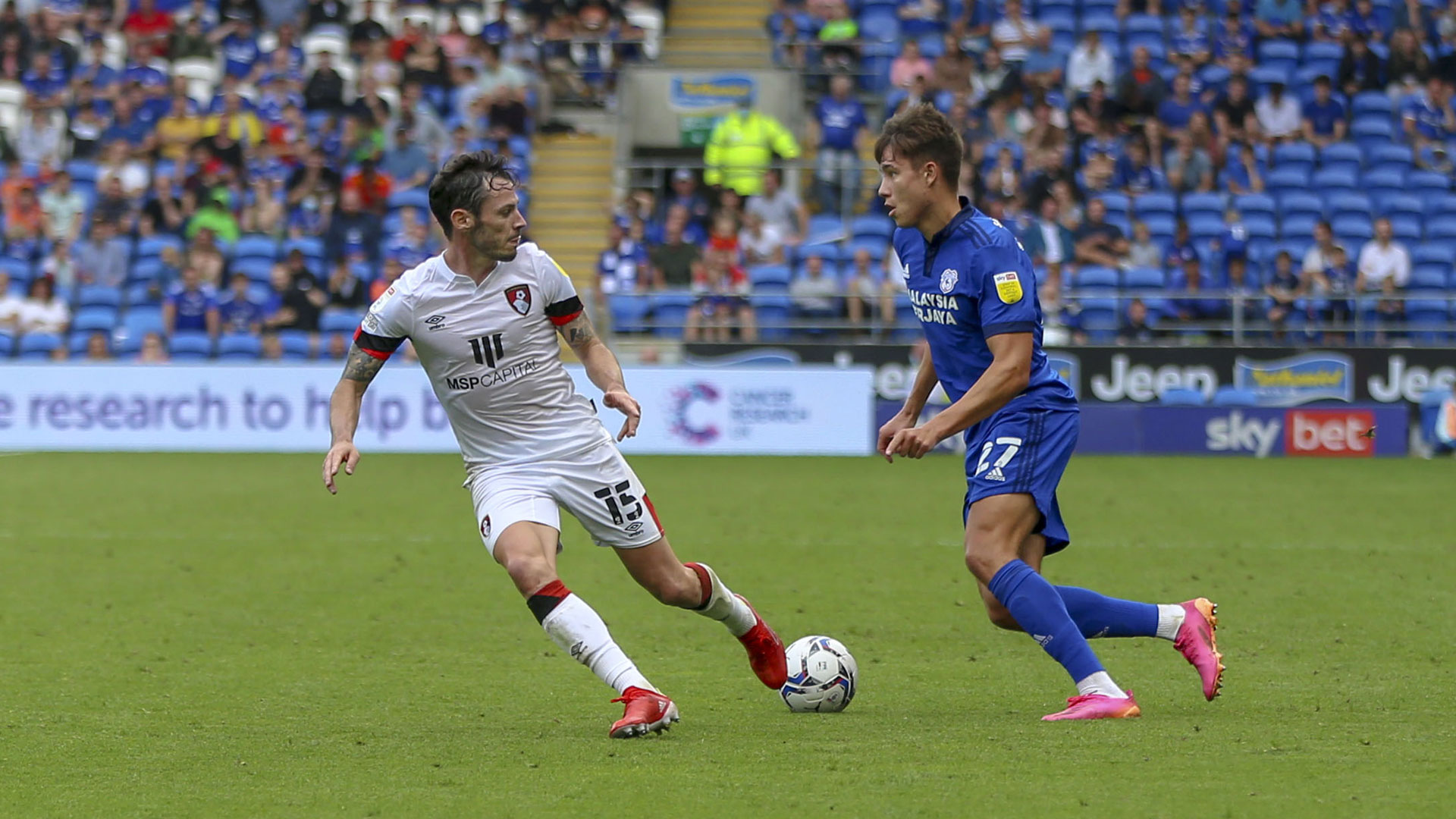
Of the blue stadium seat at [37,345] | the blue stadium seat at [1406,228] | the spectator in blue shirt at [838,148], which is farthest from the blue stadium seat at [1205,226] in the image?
the blue stadium seat at [37,345]

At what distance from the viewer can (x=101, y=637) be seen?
8.16 m

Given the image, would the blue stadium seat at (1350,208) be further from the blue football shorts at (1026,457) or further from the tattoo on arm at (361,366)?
the tattoo on arm at (361,366)

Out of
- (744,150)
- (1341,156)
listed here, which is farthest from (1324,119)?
(744,150)

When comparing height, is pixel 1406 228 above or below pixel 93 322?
above

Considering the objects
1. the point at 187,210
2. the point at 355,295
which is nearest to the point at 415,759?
the point at 355,295

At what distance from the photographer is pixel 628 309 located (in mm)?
20828

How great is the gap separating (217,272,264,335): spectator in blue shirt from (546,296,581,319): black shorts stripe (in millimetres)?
15433

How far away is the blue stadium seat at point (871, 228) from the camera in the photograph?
22.1 m

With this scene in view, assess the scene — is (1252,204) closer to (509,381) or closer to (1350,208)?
(1350,208)

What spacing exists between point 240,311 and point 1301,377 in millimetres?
12466

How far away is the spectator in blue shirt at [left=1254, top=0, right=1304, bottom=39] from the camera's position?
25.0m

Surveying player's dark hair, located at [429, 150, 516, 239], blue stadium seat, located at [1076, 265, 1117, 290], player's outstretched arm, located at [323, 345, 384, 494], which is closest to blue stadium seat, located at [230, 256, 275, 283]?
blue stadium seat, located at [1076, 265, 1117, 290]

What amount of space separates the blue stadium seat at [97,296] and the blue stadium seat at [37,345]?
1.05 meters

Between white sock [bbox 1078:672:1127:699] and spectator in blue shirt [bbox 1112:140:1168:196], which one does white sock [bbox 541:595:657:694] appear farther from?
spectator in blue shirt [bbox 1112:140:1168:196]
